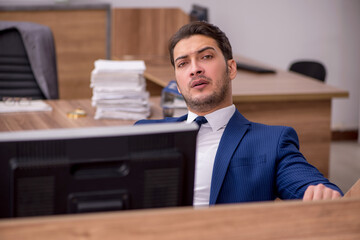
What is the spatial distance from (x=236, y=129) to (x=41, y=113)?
138cm

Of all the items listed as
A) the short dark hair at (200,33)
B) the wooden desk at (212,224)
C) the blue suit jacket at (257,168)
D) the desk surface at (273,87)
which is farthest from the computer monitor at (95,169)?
the desk surface at (273,87)

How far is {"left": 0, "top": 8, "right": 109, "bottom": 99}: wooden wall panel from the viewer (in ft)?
16.1

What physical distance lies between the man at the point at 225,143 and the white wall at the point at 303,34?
3620mm

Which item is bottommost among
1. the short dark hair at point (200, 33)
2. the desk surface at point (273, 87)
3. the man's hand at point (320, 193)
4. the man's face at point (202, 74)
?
the man's hand at point (320, 193)

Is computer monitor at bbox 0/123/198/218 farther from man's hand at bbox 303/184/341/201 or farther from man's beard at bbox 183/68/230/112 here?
man's beard at bbox 183/68/230/112

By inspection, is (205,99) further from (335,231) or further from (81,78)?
(81,78)

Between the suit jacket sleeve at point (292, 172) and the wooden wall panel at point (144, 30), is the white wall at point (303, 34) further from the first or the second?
the suit jacket sleeve at point (292, 172)

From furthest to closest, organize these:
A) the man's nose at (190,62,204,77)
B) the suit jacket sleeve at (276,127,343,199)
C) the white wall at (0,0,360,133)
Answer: the white wall at (0,0,360,133) → the man's nose at (190,62,204,77) → the suit jacket sleeve at (276,127,343,199)

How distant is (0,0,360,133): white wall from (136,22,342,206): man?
362 cm

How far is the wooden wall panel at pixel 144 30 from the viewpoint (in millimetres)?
4996

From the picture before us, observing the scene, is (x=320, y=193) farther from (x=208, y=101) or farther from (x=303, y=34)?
(x=303, y=34)

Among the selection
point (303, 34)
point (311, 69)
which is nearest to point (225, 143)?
point (311, 69)

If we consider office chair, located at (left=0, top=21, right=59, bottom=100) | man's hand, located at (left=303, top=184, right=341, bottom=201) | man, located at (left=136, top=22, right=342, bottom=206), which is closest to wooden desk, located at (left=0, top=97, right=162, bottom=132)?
office chair, located at (left=0, top=21, right=59, bottom=100)

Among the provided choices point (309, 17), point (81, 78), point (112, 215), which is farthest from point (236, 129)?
point (309, 17)
